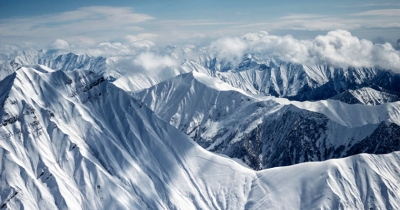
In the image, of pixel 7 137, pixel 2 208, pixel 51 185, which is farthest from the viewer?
pixel 7 137

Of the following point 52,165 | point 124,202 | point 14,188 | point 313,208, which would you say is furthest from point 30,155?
point 313,208

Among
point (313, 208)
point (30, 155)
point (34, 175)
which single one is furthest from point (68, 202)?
point (313, 208)

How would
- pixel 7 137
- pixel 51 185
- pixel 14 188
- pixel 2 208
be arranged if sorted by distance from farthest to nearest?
pixel 7 137, pixel 51 185, pixel 14 188, pixel 2 208

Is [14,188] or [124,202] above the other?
[14,188]

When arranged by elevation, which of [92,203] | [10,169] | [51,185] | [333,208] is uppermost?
[10,169]

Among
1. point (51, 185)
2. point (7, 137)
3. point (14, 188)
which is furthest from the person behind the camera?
point (7, 137)

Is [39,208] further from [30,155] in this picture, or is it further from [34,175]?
[30,155]

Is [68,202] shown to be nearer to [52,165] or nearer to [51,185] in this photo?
[51,185]

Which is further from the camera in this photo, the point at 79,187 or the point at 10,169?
the point at 79,187

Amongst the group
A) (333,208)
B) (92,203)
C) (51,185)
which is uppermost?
(51,185)
